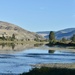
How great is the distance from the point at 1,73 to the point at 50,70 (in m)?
8.51

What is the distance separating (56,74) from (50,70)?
2.22 meters

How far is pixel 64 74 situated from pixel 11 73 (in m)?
10.8

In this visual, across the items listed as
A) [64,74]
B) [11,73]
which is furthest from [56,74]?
[11,73]

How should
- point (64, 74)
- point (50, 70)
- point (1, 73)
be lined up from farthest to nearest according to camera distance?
point (1, 73) → point (50, 70) → point (64, 74)

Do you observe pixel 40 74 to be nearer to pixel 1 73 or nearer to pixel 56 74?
pixel 56 74

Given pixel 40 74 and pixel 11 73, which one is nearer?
pixel 40 74

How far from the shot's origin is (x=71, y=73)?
101 ft

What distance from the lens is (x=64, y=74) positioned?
99.4 feet

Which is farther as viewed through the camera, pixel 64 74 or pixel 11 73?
pixel 11 73

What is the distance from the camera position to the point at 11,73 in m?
39.2

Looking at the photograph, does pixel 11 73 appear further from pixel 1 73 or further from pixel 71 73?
pixel 71 73

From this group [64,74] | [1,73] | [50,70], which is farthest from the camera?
[1,73]

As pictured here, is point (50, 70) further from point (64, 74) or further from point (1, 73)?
point (1, 73)

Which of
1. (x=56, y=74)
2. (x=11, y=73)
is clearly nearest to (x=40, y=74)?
(x=56, y=74)
